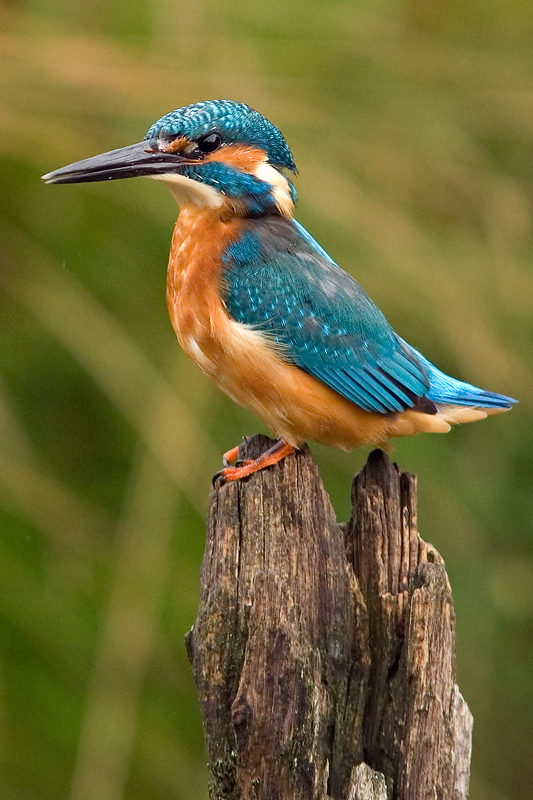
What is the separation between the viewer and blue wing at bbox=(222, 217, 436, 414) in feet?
9.79

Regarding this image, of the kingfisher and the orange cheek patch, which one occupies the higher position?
the orange cheek patch

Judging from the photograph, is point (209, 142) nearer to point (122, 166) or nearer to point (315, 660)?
point (122, 166)

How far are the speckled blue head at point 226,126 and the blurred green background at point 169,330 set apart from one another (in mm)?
690

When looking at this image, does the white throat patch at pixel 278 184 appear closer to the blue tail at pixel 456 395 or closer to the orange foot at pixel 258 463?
the blue tail at pixel 456 395

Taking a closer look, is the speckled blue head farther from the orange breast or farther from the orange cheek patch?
the orange breast

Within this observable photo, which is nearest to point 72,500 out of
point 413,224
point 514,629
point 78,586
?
point 78,586

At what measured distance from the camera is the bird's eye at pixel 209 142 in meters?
3.00

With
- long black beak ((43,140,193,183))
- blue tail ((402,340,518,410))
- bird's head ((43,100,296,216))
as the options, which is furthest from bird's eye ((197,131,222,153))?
blue tail ((402,340,518,410))

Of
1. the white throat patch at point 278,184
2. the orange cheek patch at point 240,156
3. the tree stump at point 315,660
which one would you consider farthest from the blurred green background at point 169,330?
the tree stump at point 315,660

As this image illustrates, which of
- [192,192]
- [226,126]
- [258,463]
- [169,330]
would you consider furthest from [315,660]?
[169,330]

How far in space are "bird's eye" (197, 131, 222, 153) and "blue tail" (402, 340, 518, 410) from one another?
36.2 inches

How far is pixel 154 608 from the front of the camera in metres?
3.68

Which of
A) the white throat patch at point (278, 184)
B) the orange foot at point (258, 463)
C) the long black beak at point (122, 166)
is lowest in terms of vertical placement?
the orange foot at point (258, 463)

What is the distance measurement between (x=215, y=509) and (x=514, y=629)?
244 centimetres
